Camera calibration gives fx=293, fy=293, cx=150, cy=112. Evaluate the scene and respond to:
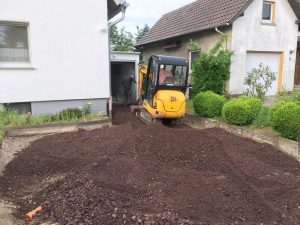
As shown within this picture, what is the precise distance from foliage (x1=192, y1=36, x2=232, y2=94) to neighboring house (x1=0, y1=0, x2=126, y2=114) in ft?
16.2

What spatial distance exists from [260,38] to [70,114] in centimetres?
966

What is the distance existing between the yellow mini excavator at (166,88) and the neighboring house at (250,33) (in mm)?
4614

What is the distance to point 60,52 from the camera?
30.3ft

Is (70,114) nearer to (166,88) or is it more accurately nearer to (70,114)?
(70,114)

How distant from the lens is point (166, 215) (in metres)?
3.64

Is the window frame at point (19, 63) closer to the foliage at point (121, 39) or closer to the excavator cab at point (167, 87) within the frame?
the excavator cab at point (167, 87)

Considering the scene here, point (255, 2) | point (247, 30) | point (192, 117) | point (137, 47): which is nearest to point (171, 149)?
point (192, 117)

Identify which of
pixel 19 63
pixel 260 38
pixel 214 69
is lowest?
pixel 214 69

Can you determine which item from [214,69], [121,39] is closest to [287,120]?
[214,69]

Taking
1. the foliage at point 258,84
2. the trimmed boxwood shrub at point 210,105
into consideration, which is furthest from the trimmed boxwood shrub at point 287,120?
the foliage at point 258,84

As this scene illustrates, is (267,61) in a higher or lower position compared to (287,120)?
higher

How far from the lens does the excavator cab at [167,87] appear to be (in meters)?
9.00

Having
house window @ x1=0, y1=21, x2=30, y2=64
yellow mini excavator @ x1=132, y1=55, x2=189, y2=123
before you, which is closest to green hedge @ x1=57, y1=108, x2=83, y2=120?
house window @ x1=0, y1=21, x2=30, y2=64

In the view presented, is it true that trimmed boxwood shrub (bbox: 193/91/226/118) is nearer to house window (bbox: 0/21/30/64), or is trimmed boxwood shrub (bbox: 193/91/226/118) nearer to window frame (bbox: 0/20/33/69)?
window frame (bbox: 0/20/33/69)
